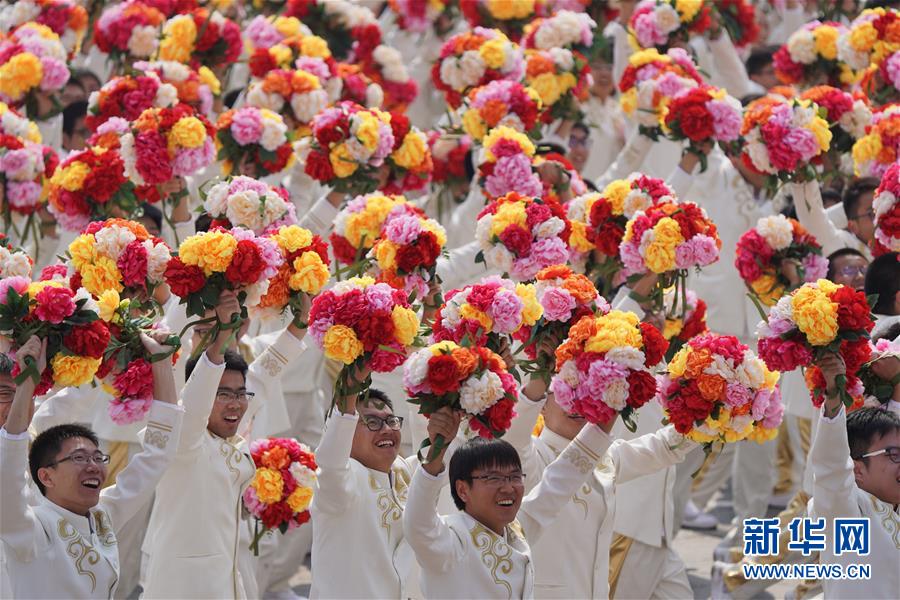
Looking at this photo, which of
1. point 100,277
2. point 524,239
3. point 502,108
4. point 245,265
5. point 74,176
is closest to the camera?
point 245,265

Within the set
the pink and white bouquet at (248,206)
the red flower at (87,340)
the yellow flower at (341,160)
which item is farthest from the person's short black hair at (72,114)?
the red flower at (87,340)

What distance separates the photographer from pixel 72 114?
435 inches

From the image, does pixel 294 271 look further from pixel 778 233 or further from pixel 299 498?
pixel 778 233

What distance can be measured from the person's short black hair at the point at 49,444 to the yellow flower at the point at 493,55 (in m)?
4.97

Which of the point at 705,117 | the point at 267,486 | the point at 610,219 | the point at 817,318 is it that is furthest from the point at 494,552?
the point at 705,117

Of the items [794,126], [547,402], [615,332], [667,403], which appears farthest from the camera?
[794,126]

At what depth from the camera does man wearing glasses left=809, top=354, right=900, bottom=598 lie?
6.23 meters

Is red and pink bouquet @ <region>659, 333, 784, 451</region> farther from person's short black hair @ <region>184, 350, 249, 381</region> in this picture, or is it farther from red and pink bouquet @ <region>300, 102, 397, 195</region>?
red and pink bouquet @ <region>300, 102, 397, 195</region>

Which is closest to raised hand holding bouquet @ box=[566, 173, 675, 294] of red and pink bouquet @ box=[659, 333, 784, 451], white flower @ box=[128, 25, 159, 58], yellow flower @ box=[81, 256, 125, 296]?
red and pink bouquet @ box=[659, 333, 784, 451]

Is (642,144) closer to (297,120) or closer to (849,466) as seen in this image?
(297,120)

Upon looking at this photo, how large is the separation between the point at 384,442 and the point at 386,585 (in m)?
0.64

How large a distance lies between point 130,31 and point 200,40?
561 mm

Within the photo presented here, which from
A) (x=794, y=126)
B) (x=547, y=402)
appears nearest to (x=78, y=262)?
(x=547, y=402)

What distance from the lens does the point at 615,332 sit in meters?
6.21
